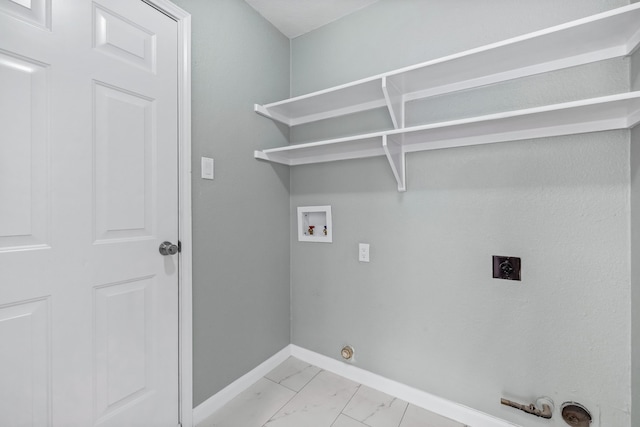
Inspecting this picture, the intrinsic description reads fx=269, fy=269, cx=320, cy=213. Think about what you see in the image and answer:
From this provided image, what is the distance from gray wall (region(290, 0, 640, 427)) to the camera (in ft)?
3.75

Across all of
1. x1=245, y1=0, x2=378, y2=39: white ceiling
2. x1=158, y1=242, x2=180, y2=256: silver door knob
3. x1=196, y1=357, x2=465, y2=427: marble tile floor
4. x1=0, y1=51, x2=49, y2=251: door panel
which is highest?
x1=245, y1=0, x2=378, y2=39: white ceiling

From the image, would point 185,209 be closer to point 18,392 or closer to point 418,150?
point 18,392

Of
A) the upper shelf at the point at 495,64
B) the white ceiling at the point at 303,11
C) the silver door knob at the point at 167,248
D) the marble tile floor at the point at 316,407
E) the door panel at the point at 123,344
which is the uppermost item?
the white ceiling at the point at 303,11

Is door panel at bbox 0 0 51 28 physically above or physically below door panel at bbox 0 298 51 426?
above

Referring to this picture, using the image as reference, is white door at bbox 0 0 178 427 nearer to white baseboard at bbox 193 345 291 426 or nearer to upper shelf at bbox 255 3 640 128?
white baseboard at bbox 193 345 291 426

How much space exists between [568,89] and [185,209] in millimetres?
1854

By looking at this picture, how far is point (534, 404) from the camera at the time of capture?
4.10 feet

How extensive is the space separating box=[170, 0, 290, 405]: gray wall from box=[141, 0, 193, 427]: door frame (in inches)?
2.0

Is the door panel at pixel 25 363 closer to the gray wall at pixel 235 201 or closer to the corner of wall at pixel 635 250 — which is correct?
the gray wall at pixel 235 201

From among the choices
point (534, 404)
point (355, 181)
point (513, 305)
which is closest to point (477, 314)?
point (513, 305)

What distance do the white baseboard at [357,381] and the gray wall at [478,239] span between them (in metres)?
0.04

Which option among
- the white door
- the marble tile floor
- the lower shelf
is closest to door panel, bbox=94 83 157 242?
the white door

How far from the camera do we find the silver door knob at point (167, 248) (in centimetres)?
126

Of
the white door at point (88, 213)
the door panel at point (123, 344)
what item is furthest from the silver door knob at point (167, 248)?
the door panel at point (123, 344)
